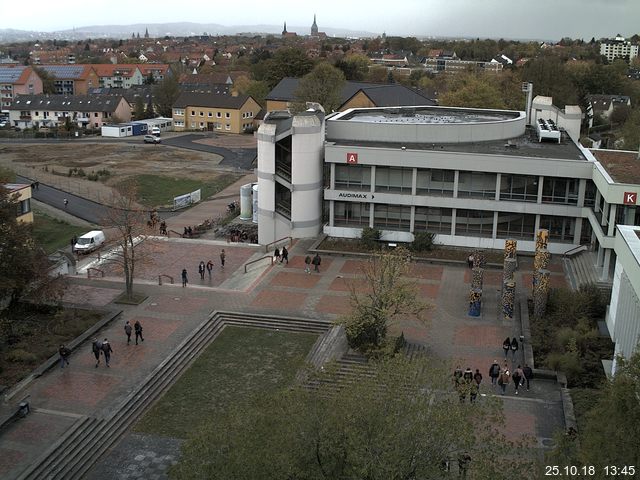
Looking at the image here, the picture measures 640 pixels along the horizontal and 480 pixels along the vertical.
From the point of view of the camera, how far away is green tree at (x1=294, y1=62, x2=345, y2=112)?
8925 centimetres

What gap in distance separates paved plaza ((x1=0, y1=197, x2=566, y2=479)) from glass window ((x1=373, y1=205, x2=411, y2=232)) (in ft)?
13.4

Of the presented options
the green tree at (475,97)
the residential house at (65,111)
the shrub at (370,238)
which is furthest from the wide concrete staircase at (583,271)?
the residential house at (65,111)

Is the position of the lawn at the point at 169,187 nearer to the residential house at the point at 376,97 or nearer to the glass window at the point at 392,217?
the glass window at the point at 392,217

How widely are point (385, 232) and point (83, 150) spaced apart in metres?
57.1

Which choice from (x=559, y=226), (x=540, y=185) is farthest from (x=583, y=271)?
(x=540, y=185)

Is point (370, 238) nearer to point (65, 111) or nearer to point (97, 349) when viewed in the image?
point (97, 349)

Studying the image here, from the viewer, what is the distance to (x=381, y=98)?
97.2 m

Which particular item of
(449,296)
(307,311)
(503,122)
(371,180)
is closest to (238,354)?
(307,311)

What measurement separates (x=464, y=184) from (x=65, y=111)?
8603cm

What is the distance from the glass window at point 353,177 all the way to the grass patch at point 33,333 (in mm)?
18558

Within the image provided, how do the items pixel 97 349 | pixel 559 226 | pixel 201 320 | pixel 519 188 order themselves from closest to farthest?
pixel 97 349
pixel 201 320
pixel 559 226
pixel 519 188

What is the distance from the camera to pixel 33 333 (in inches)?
1236

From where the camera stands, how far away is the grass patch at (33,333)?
28.2 metres

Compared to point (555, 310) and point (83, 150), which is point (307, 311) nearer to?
point (555, 310)
